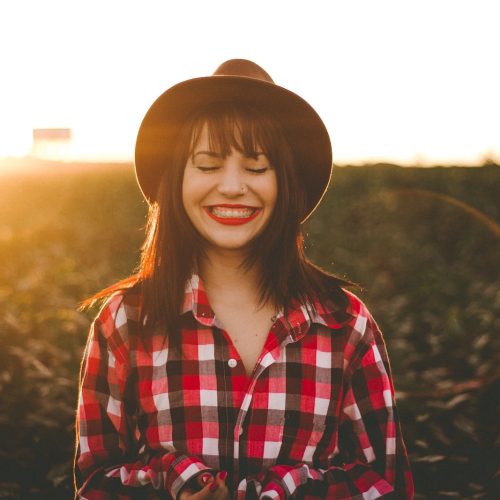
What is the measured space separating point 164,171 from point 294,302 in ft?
1.86

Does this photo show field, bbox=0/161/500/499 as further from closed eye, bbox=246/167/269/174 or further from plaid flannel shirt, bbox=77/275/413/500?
closed eye, bbox=246/167/269/174

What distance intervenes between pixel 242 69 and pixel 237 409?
3.24 ft

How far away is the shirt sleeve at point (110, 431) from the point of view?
1.64m

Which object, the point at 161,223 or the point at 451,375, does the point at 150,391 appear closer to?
the point at 161,223

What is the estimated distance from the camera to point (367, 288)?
22.4ft

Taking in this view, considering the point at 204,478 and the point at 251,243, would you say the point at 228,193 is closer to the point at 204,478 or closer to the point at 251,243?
the point at 251,243

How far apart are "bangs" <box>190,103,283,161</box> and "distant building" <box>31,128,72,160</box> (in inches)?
336

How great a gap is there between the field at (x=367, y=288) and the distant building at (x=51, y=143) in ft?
0.74

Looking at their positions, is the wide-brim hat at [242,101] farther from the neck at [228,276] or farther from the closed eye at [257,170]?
the neck at [228,276]

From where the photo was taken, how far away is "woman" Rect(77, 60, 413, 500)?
1.64 meters

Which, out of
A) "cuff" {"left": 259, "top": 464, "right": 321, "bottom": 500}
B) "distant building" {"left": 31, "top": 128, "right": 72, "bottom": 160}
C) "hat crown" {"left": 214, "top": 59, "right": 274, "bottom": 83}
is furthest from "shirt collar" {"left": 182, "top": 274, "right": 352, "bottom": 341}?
"distant building" {"left": 31, "top": 128, "right": 72, "bottom": 160}

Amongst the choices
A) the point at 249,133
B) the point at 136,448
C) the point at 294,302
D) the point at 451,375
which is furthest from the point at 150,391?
the point at 451,375

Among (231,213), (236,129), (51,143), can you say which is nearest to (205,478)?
(231,213)

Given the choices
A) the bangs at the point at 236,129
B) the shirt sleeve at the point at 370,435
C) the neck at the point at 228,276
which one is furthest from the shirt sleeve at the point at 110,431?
the bangs at the point at 236,129
